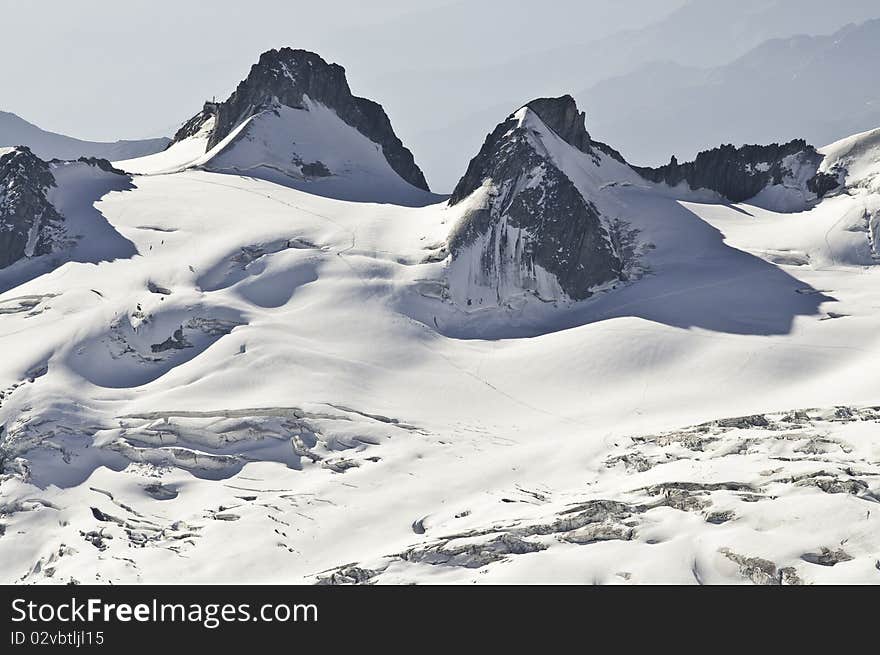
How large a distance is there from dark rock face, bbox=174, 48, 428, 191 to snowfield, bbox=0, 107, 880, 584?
64.5 feet

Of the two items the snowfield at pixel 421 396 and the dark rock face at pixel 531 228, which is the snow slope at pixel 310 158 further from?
the dark rock face at pixel 531 228

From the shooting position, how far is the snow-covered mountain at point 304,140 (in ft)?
451

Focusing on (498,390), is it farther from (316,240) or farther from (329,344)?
(316,240)

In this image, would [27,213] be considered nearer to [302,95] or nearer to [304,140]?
[304,140]

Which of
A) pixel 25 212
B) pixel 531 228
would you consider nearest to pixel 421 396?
pixel 531 228

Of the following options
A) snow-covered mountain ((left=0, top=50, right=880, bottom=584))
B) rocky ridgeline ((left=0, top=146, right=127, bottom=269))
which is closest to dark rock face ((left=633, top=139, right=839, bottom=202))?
snow-covered mountain ((left=0, top=50, right=880, bottom=584))

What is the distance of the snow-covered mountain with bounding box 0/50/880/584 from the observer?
6431 centimetres

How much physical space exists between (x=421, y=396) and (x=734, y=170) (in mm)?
65736

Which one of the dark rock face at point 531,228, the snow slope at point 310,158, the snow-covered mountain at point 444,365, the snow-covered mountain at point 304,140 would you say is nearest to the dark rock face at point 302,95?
the snow-covered mountain at point 304,140

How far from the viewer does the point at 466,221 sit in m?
112

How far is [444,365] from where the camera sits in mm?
96438

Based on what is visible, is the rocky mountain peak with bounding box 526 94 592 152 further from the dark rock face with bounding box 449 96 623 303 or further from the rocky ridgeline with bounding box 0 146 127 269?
the rocky ridgeline with bounding box 0 146 127 269
